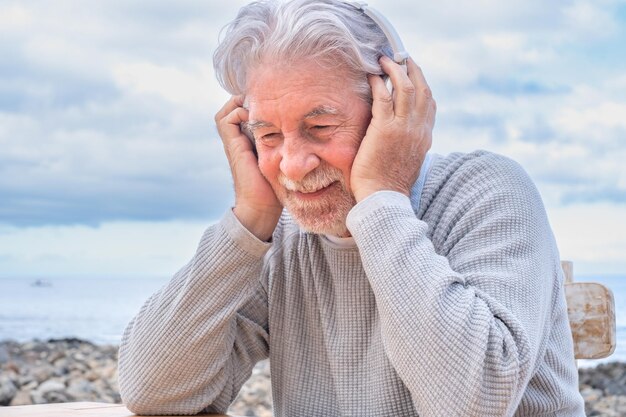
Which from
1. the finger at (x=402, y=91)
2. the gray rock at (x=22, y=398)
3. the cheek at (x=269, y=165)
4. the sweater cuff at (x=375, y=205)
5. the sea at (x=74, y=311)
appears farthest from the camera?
the sea at (x=74, y=311)

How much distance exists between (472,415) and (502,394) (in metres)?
0.07

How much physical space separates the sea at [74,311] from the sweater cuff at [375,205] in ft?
22.7

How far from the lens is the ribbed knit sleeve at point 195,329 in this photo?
2139 mm

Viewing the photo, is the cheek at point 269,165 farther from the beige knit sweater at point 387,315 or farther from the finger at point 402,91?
the finger at point 402,91

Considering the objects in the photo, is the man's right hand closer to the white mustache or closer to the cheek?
the cheek

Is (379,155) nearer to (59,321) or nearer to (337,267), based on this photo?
(337,267)

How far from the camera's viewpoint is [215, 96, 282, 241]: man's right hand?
7.11 feet

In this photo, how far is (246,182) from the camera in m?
2.20

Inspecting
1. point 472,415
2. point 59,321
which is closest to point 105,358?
point 59,321

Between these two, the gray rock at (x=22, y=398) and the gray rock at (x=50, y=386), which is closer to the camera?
the gray rock at (x=22, y=398)

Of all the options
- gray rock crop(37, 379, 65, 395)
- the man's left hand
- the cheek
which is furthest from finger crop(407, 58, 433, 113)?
gray rock crop(37, 379, 65, 395)

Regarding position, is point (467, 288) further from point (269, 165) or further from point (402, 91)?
point (269, 165)

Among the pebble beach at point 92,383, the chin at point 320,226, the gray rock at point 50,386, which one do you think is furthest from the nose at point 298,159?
the gray rock at point 50,386

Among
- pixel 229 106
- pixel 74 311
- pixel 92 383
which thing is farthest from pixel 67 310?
pixel 229 106
